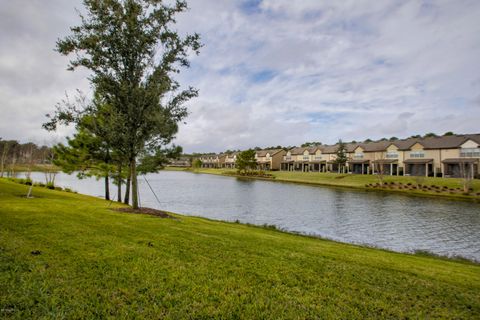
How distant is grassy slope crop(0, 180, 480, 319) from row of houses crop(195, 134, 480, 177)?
2182 inches

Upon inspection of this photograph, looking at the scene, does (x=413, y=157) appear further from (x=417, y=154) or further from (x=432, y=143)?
(x=432, y=143)

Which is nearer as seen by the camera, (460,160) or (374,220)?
(374,220)

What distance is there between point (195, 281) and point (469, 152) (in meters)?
70.3

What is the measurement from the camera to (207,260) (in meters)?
7.52

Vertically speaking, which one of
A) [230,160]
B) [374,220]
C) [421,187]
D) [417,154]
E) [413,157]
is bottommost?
[374,220]

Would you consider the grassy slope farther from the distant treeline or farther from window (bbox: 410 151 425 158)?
window (bbox: 410 151 425 158)

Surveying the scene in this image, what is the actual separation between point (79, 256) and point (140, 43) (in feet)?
38.0

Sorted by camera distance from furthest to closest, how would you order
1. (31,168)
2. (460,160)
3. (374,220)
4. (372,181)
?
(31,168) → (372,181) → (460,160) → (374,220)

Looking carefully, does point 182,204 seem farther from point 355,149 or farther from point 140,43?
point 355,149

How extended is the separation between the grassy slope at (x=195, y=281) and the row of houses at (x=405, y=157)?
5542cm

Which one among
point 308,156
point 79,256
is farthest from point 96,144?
point 308,156

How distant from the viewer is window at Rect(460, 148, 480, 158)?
2231 inches

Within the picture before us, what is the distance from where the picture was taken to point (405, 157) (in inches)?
2734

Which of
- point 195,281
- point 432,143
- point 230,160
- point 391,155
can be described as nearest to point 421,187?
point 432,143
